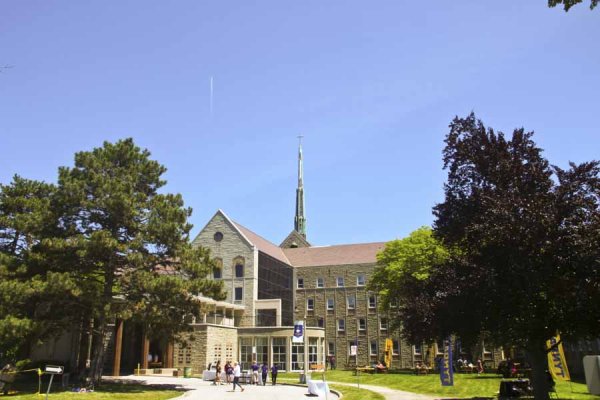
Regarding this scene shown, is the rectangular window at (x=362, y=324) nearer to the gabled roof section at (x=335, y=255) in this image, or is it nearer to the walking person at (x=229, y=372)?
the gabled roof section at (x=335, y=255)

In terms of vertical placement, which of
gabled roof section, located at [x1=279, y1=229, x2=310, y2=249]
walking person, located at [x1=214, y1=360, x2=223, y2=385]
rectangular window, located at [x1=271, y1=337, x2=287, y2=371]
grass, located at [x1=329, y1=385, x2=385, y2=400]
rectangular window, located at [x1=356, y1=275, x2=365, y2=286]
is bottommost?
grass, located at [x1=329, y1=385, x2=385, y2=400]

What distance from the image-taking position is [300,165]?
13562 cm

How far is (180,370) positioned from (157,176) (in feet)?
58.7

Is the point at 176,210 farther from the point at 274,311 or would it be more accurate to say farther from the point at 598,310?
the point at 274,311

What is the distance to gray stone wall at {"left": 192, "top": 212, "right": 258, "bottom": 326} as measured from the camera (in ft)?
179

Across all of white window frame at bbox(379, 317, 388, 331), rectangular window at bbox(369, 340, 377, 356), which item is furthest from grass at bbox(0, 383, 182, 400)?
white window frame at bbox(379, 317, 388, 331)

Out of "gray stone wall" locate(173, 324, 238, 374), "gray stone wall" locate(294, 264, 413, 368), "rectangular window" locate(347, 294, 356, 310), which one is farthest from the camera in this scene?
"rectangular window" locate(347, 294, 356, 310)

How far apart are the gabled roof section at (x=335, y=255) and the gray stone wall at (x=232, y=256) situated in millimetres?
13057

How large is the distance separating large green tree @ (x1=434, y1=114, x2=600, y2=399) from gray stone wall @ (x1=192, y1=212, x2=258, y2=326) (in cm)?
3344

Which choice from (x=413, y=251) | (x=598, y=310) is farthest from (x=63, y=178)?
(x=413, y=251)

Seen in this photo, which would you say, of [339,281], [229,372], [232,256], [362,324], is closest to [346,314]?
[362,324]

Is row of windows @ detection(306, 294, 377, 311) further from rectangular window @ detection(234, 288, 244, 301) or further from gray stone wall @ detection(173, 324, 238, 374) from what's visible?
gray stone wall @ detection(173, 324, 238, 374)

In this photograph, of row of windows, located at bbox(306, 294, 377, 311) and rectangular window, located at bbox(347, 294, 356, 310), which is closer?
row of windows, located at bbox(306, 294, 377, 311)

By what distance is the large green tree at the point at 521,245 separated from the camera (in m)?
19.2
